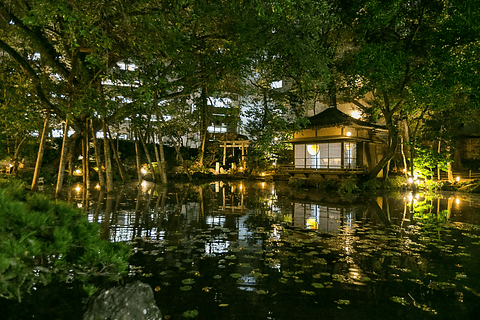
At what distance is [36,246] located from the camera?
271cm

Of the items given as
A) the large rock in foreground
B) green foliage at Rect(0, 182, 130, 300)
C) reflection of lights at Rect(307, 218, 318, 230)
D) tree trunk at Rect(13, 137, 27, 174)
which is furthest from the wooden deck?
green foliage at Rect(0, 182, 130, 300)

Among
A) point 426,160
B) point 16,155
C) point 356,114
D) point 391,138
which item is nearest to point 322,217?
point 391,138

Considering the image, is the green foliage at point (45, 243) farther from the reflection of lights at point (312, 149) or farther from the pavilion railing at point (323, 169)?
the reflection of lights at point (312, 149)

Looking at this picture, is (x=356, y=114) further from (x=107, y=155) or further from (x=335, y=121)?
(x=107, y=155)

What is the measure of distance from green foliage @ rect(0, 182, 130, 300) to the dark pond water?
1051mm

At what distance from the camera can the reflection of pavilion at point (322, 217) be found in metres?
9.45

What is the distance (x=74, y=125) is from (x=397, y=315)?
12.5 meters

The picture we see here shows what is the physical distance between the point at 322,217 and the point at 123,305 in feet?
28.5

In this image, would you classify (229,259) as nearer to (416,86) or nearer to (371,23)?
(416,86)

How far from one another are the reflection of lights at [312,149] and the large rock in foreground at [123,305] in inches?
956

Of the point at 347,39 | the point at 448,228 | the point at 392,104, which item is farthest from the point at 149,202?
the point at 392,104

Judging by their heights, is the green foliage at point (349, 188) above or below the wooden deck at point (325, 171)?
below

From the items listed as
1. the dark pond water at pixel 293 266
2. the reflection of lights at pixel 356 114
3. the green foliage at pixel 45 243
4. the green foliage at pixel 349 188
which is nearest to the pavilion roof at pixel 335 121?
the reflection of lights at pixel 356 114

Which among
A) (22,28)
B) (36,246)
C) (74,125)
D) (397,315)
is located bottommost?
(397,315)
